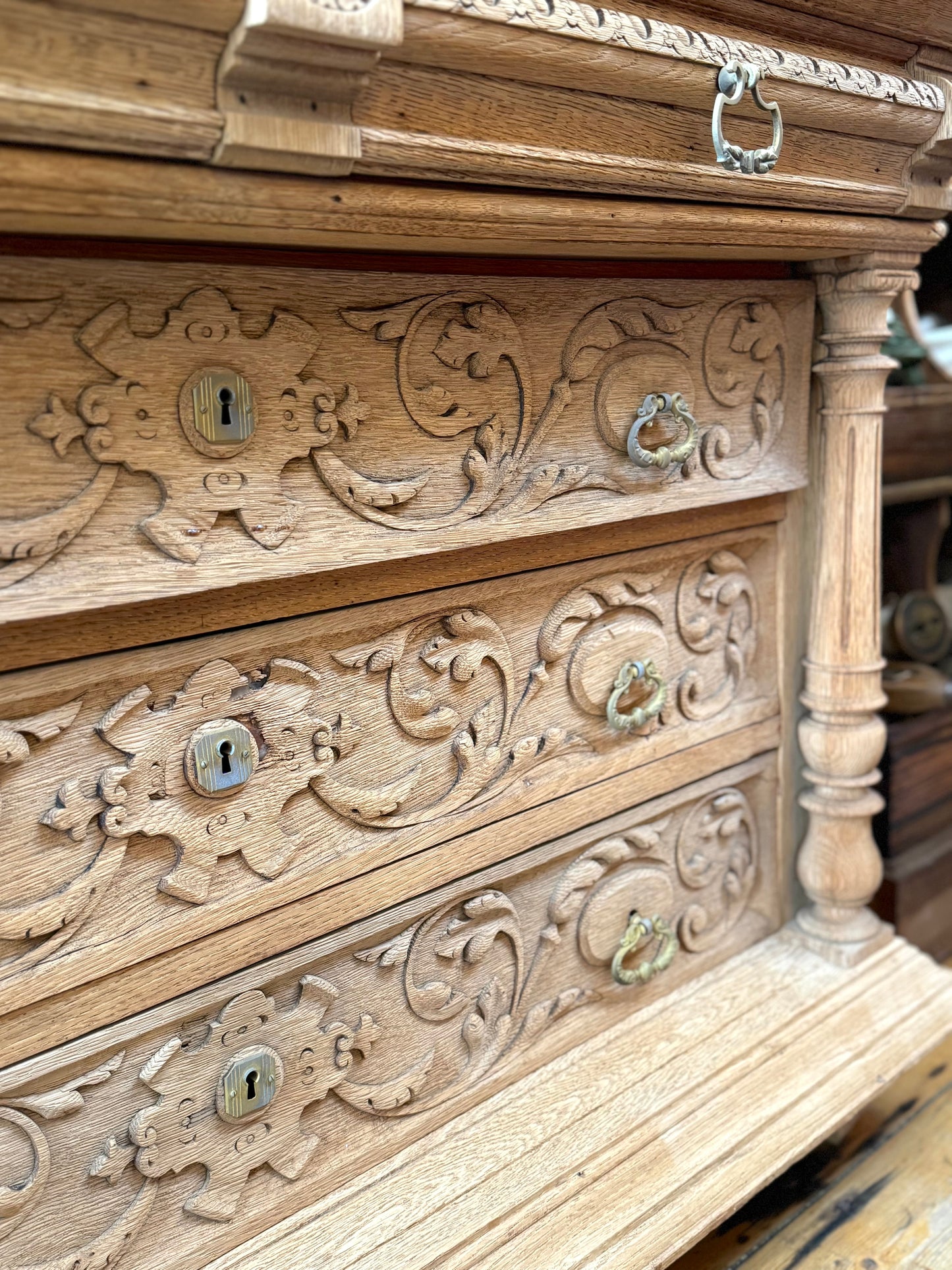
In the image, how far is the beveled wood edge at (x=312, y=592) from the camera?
0.50m

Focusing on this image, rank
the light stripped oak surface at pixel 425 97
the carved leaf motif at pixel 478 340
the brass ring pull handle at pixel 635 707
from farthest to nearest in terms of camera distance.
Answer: the brass ring pull handle at pixel 635 707 < the carved leaf motif at pixel 478 340 < the light stripped oak surface at pixel 425 97

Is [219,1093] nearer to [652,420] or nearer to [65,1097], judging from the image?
[65,1097]

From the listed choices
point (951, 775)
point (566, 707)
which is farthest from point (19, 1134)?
point (951, 775)

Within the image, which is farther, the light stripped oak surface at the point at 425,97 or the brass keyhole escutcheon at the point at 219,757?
the brass keyhole escutcheon at the point at 219,757

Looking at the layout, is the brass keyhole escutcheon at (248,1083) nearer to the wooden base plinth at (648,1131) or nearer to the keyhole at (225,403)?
the wooden base plinth at (648,1131)

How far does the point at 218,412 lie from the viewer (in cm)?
52

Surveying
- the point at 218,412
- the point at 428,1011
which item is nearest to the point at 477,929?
the point at 428,1011

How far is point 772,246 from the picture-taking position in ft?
2.31

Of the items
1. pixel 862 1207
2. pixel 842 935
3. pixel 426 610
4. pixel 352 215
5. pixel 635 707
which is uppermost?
pixel 352 215

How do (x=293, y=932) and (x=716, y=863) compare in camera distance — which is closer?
(x=293, y=932)

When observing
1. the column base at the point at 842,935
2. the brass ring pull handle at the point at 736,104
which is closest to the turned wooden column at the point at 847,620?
the column base at the point at 842,935

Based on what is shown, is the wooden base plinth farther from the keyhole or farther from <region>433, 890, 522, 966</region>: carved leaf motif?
the keyhole

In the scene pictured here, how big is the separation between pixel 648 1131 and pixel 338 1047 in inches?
9.4

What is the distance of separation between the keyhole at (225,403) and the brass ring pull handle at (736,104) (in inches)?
11.7
